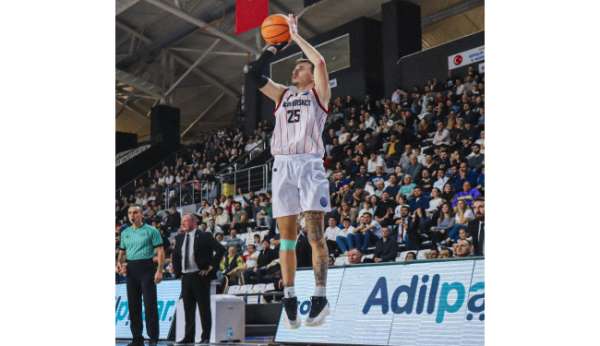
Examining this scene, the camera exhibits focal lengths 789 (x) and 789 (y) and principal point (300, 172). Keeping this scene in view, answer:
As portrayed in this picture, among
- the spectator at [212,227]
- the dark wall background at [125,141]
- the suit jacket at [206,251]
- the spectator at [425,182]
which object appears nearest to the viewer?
the suit jacket at [206,251]

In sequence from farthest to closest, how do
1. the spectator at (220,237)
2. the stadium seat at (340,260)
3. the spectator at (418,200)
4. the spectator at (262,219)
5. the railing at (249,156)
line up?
the railing at (249,156)
the spectator at (220,237)
the spectator at (262,219)
the spectator at (418,200)
the stadium seat at (340,260)

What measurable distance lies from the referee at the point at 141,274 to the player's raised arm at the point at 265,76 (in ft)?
8.14

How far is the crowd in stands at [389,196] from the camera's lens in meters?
8.45

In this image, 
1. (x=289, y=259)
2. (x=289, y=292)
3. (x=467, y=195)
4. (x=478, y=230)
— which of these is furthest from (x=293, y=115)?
(x=467, y=195)

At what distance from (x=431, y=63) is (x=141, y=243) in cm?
736

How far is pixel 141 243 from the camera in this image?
27.9 feet

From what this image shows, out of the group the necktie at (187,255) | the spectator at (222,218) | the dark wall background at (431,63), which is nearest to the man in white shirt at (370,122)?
the dark wall background at (431,63)

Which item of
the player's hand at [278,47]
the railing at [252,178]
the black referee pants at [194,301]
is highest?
the player's hand at [278,47]

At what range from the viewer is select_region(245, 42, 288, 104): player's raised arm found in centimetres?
648

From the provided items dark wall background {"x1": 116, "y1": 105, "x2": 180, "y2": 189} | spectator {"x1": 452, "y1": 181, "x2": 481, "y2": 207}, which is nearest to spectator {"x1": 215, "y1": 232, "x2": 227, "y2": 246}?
spectator {"x1": 452, "y1": 181, "x2": 481, "y2": 207}

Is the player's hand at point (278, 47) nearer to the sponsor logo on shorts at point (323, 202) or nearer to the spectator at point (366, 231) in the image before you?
the sponsor logo on shorts at point (323, 202)
